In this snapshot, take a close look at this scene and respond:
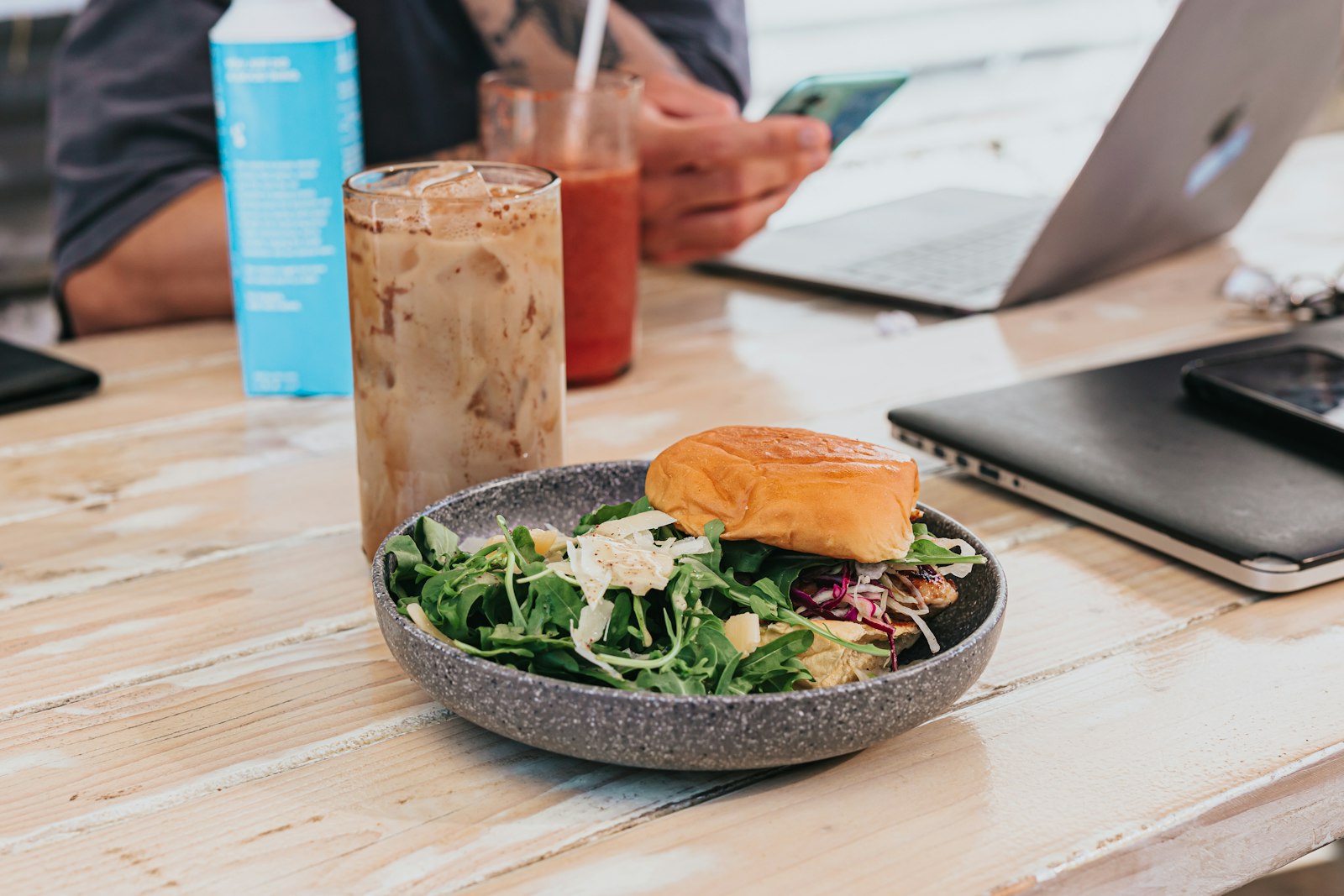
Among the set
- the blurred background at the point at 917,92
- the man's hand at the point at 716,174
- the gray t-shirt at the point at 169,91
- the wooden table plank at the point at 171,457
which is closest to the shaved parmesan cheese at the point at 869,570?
the wooden table plank at the point at 171,457

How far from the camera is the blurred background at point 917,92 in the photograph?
244 cm

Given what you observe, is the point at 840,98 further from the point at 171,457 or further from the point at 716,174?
the point at 171,457

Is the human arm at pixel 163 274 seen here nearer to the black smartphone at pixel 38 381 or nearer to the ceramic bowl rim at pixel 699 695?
the black smartphone at pixel 38 381

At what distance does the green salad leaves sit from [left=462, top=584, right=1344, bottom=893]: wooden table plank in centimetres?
5

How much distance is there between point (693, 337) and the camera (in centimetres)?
121

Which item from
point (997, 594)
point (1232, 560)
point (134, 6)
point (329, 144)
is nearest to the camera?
point (997, 594)

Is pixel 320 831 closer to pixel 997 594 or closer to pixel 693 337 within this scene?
pixel 997 594

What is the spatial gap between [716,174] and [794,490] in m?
0.75

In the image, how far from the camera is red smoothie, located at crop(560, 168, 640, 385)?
1010 mm

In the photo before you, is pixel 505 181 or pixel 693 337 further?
pixel 693 337

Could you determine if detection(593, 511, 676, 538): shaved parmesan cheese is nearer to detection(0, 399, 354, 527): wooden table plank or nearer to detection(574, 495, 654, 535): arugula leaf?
detection(574, 495, 654, 535): arugula leaf

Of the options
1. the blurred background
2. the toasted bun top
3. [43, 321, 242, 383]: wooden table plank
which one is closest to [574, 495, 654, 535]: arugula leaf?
the toasted bun top

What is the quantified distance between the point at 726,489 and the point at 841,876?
182 millimetres

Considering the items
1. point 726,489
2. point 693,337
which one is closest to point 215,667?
point 726,489
